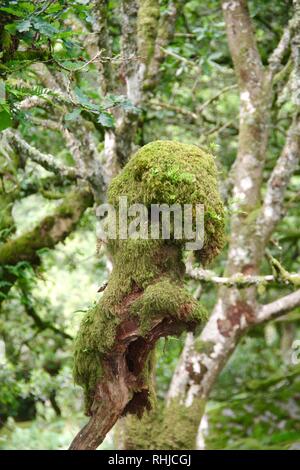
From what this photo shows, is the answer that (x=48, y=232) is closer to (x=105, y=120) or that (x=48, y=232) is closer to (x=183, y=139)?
(x=183, y=139)

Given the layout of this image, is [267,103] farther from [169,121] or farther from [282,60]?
[169,121]

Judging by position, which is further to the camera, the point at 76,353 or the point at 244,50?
the point at 244,50

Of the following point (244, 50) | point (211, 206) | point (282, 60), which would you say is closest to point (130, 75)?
point (244, 50)

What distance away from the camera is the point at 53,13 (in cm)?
254

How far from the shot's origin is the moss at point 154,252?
8.19 ft

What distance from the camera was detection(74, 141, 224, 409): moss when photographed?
2.50 meters

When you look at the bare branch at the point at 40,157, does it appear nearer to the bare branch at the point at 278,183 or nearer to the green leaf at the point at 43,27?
the bare branch at the point at 278,183

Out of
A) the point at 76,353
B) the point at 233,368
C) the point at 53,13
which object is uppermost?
the point at 53,13

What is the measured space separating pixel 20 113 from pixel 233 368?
8621 mm

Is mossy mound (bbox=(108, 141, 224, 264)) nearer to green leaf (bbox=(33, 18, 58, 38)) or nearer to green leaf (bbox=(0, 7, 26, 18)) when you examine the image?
green leaf (bbox=(33, 18, 58, 38))

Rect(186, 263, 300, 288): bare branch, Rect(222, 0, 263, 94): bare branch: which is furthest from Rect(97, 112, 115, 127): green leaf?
Rect(222, 0, 263, 94): bare branch

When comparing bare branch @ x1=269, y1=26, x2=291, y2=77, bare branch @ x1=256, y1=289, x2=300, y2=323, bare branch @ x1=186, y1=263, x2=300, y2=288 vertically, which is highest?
bare branch @ x1=269, y1=26, x2=291, y2=77

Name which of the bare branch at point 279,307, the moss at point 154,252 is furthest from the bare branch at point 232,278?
the moss at point 154,252
